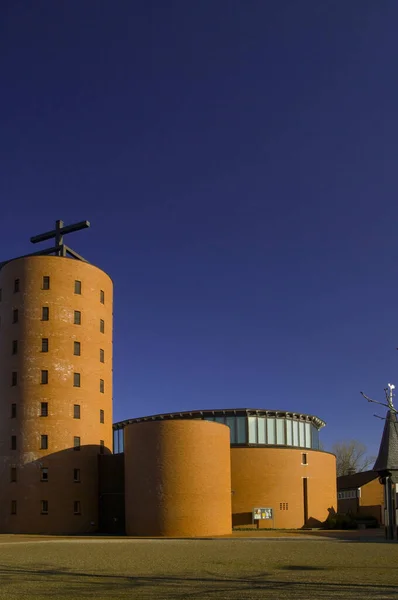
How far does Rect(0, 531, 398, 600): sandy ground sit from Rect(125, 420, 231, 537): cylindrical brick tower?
45.2ft

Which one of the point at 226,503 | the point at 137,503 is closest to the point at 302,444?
the point at 226,503

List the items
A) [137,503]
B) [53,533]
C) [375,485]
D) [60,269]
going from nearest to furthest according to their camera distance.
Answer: [137,503]
[53,533]
[60,269]
[375,485]

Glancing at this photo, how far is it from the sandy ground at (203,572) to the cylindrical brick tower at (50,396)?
21.1 m

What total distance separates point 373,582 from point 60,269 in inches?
1706

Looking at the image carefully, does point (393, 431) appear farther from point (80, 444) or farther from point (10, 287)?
point (10, 287)

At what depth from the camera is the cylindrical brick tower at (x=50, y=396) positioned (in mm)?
54812

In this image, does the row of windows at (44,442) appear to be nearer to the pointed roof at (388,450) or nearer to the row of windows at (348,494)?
the pointed roof at (388,450)

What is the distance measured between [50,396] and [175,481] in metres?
13.6

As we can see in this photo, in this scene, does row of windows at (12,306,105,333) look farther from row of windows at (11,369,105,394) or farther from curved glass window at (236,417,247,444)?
curved glass window at (236,417,247,444)

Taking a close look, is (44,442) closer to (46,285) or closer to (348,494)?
(46,285)

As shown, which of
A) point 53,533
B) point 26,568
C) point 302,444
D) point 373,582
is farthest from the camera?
point 302,444

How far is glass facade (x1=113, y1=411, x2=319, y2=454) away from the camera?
62.8m

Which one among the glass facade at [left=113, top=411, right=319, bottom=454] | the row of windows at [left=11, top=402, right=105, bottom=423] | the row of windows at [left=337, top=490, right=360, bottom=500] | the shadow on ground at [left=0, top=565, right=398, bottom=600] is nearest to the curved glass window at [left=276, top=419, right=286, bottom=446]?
the glass facade at [left=113, top=411, right=319, bottom=454]

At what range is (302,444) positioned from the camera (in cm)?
6700
